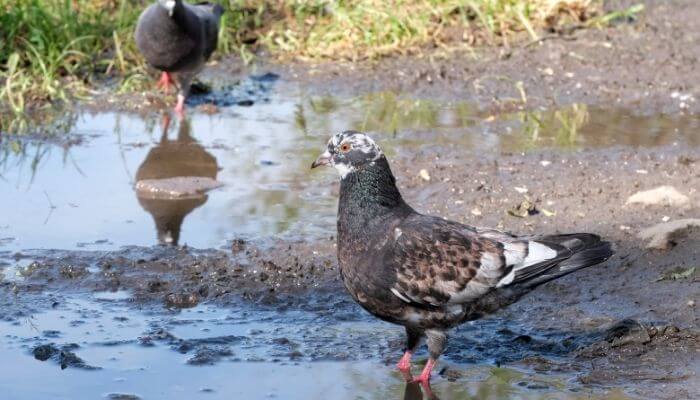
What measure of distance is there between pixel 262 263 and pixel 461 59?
4.62m

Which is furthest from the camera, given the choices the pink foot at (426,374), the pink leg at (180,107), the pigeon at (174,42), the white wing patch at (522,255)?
the pigeon at (174,42)

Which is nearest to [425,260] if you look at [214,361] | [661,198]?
[214,361]

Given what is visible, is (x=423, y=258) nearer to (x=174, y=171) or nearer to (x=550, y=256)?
(x=550, y=256)

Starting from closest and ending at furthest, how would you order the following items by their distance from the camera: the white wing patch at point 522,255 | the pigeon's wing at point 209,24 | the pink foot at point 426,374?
1. the white wing patch at point 522,255
2. the pink foot at point 426,374
3. the pigeon's wing at point 209,24

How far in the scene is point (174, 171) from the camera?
26.0 feet

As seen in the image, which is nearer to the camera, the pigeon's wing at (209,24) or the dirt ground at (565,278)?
the dirt ground at (565,278)

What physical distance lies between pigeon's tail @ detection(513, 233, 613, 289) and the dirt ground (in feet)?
1.33

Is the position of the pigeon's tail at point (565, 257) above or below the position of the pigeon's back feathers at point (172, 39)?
below

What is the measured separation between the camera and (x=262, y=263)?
6.26 m

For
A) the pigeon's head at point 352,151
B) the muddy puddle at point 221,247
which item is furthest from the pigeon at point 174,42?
the pigeon's head at point 352,151

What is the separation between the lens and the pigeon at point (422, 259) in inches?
196

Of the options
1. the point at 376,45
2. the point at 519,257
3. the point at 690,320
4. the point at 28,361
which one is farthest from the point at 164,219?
the point at 376,45

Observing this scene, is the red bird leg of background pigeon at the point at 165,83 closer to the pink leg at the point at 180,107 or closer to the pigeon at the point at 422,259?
the pink leg at the point at 180,107

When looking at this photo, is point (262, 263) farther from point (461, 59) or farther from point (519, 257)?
point (461, 59)
